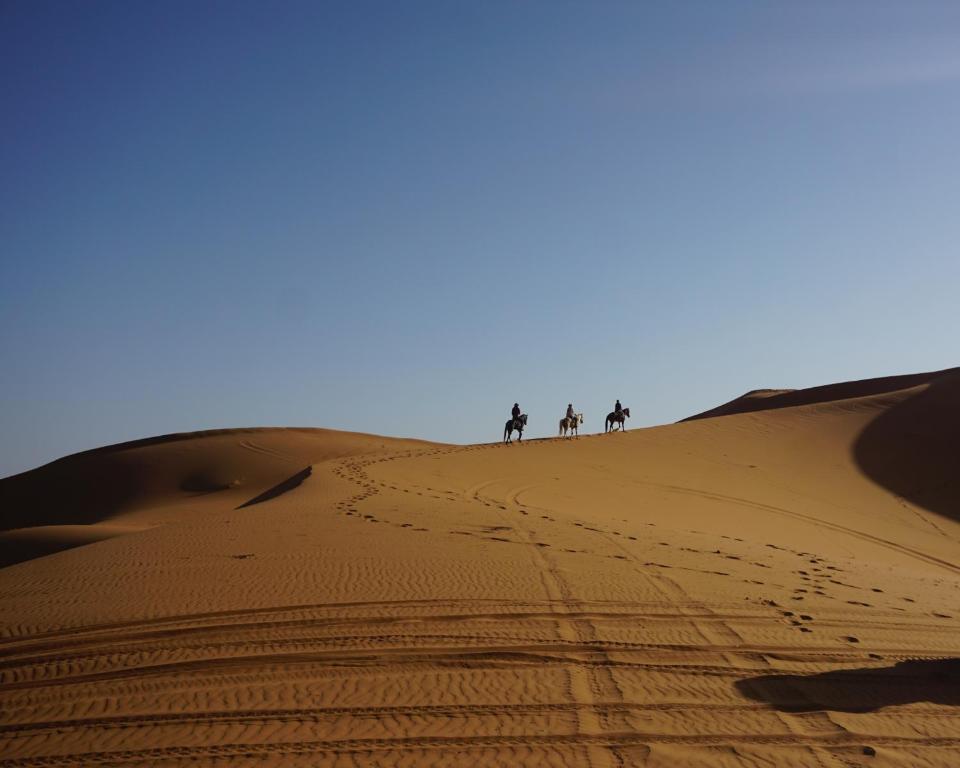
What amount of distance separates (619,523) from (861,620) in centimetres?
797

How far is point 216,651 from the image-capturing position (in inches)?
324

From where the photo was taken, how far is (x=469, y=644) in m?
8.58

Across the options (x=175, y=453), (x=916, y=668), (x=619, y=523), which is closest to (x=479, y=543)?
(x=619, y=523)

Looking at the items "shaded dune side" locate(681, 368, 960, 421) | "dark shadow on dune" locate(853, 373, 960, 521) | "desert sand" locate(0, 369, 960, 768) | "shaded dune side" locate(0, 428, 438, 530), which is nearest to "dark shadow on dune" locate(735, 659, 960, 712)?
"desert sand" locate(0, 369, 960, 768)

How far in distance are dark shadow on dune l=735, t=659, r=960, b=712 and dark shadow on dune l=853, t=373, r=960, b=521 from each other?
2026 centimetres

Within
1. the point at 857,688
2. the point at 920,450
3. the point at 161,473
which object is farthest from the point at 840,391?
the point at 857,688

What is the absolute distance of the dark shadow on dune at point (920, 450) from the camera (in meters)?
28.2

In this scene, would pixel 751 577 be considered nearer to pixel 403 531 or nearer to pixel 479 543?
pixel 479 543

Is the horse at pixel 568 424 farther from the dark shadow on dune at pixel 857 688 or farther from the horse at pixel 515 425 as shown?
the dark shadow on dune at pixel 857 688

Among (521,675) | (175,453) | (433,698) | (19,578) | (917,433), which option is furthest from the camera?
(175,453)

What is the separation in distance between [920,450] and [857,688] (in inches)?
1092

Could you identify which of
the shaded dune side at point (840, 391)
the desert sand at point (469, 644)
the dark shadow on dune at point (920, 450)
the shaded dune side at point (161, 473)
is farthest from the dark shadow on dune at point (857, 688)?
the shaded dune side at point (840, 391)

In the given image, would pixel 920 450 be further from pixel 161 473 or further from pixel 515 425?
pixel 161 473

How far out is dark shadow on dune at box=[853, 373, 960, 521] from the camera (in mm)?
28208
